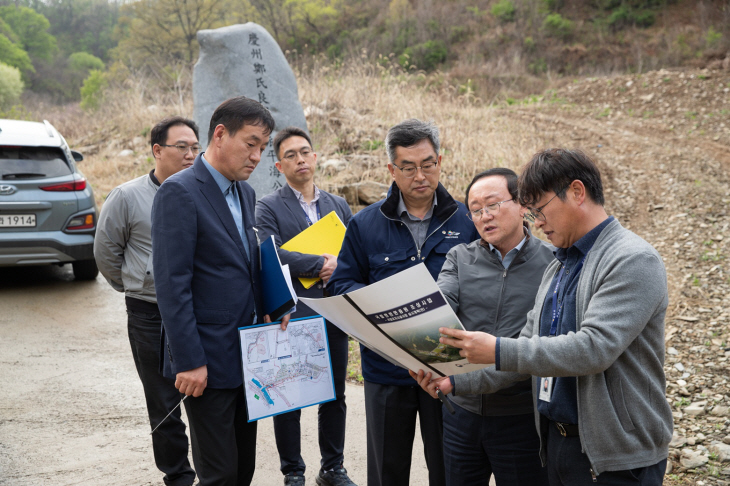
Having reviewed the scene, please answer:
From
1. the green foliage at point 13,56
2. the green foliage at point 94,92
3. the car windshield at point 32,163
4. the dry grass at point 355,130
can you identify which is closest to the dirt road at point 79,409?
the car windshield at point 32,163

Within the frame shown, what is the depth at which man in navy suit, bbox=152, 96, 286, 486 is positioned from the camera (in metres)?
2.23

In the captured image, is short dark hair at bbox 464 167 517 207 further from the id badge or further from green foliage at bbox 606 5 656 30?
green foliage at bbox 606 5 656 30

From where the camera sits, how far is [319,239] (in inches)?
133

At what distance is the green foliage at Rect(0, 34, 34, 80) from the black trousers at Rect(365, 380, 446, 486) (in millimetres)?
36890

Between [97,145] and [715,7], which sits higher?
[715,7]

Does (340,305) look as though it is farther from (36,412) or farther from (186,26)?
(186,26)

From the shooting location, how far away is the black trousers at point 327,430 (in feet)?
10.5

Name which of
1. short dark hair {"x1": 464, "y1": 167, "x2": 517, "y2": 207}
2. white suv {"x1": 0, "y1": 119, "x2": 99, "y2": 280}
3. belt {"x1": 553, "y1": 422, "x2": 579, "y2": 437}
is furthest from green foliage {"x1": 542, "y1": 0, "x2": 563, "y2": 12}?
belt {"x1": 553, "y1": 422, "x2": 579, "y2": 437}

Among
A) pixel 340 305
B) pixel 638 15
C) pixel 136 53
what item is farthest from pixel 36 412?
pixel 136 53

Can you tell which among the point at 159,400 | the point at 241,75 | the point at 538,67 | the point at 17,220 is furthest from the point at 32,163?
the point at 538,67

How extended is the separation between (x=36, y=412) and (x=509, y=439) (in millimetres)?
3251

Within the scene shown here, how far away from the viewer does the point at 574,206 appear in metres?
1.72

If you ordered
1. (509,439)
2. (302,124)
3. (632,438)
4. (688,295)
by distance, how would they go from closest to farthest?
(632,438) → (509,439) → (688,295) → (302,124)

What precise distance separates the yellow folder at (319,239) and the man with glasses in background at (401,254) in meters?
0.67
